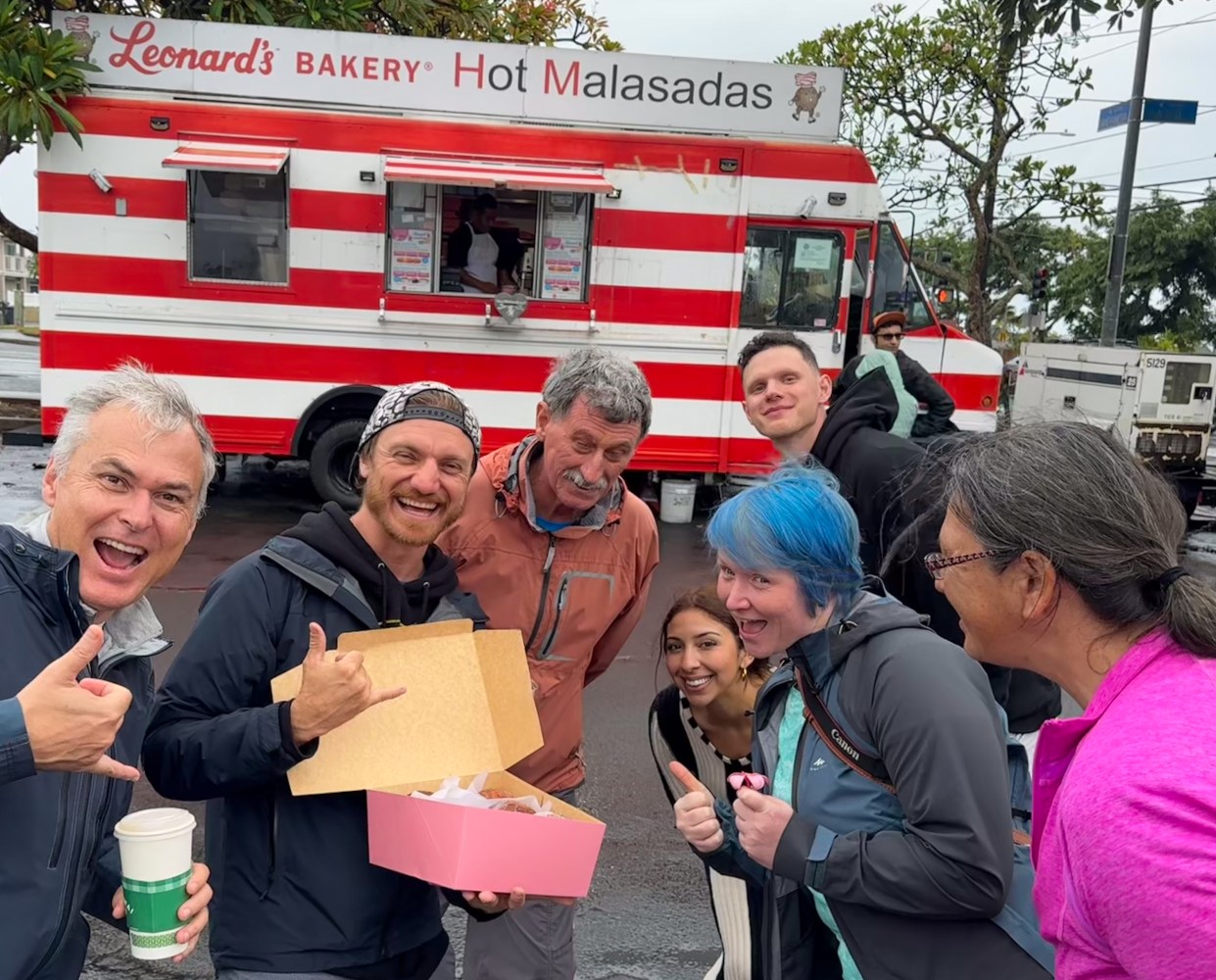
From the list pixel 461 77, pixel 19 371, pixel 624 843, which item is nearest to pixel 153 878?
pixel 624 843

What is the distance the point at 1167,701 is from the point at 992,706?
591mm

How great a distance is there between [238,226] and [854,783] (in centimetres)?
775

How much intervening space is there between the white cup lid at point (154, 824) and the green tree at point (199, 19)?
7608 mm

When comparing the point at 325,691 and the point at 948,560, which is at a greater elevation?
the point at 948,560

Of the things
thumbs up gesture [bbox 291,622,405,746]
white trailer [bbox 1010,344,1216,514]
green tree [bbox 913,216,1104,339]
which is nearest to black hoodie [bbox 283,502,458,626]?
thumbs up gesture [bbox 291,622,405,746]

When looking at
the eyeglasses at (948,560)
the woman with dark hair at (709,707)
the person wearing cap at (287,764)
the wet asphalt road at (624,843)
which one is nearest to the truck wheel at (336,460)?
the wet asphalt road at (624,843)

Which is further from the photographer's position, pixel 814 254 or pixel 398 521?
pixel 814 254

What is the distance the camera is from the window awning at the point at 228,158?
760cm

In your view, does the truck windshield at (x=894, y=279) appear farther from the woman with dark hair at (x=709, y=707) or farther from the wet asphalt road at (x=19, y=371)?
the wet asphalt road at (x=19, y=371)

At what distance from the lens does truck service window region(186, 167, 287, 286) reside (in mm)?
8109

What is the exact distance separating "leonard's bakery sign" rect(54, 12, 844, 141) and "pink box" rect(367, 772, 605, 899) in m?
7.43

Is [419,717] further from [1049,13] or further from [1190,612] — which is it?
[1049,13]

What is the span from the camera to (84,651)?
1470 mm

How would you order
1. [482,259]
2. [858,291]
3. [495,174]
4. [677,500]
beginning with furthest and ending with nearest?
[677,500] → [858,291] → [482,259] → [495,174]
